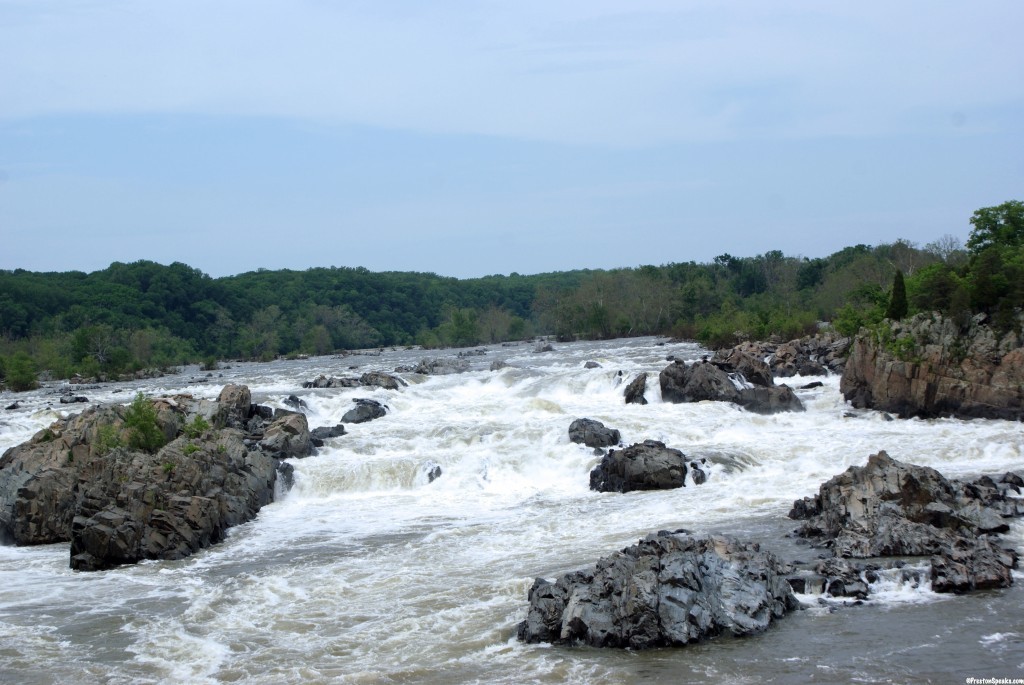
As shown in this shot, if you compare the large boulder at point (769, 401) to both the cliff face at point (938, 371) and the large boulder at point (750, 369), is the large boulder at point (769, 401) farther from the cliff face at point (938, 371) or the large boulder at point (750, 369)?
the large boulder at point (750, 369)

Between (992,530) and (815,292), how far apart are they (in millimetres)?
77903

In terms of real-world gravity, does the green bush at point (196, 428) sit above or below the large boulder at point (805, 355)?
below

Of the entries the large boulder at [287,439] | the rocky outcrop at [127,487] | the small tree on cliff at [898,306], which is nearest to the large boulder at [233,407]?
the large boulder at [287,439]

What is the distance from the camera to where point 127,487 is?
21094 mm

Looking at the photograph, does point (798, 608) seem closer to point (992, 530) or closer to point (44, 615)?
point (992, 530)

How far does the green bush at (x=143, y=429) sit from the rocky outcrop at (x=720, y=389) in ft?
56.6

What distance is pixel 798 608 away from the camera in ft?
46.2

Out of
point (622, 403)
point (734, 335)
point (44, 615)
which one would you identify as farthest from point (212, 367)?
point (44, 615)

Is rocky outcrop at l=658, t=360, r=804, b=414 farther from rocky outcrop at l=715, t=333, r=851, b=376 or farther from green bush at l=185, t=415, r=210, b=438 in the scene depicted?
green bush at l=185, t=415, r=210, b=438

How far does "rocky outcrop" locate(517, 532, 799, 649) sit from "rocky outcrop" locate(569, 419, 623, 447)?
42.2 ft

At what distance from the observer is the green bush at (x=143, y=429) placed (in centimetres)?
2605

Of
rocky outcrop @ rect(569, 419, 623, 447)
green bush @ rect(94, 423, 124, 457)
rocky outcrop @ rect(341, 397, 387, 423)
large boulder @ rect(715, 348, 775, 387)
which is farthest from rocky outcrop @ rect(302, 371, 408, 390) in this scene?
green bush @ rect(94, 423, 124, 457)

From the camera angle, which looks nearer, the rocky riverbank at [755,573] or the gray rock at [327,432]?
the rocky riverbank at [755,573]

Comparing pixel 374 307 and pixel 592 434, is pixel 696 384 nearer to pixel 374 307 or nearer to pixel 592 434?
pixel 592 434
